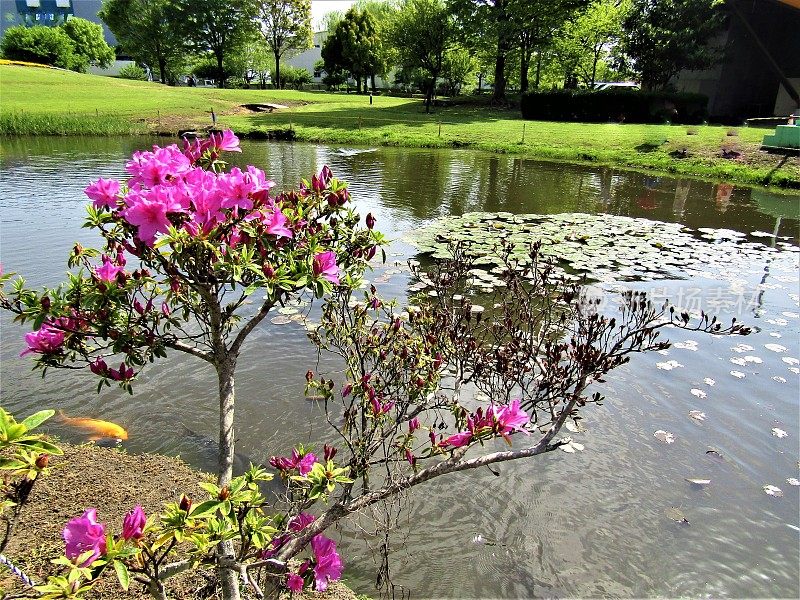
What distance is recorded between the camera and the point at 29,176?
1467 centimetres

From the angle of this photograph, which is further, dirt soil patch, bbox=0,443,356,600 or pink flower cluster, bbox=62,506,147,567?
dirt soil patch, bbox=0,443,356,600

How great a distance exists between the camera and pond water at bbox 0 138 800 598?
11.1ft

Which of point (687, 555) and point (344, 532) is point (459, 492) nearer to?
point (344, 532)

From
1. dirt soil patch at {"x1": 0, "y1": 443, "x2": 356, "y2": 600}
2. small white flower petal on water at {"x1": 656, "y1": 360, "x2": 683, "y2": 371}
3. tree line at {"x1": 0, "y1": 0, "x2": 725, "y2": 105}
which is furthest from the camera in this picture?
tree line at {"x1": 0, "y1": 0, "x2": 725, "y2": 105}

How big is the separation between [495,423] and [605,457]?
2.95 m

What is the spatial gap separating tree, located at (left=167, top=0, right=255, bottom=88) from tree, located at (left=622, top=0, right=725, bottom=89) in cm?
3463

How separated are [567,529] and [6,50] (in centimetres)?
6606

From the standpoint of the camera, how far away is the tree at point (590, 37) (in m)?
30.9

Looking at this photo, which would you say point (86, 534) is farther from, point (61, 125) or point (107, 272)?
point (61, 125)

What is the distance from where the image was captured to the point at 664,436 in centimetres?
466

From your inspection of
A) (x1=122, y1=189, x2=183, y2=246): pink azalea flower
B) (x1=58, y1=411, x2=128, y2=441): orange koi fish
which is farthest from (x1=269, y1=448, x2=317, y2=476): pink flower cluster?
(x1=58, y1=411, x2=128, y2=441): orange koi fish

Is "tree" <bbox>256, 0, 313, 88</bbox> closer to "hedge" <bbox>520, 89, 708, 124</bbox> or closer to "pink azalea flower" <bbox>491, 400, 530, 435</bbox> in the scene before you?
"hedge" <bbox>520, 89, 708, 124</bbox>

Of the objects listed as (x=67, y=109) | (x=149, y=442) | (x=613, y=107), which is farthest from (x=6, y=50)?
(x=149, y=442)

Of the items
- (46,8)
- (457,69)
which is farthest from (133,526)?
(46,8)
